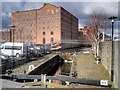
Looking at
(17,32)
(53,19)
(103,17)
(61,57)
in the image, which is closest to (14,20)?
(17,32)

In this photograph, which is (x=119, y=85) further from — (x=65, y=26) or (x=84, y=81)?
(x=65, y=26)

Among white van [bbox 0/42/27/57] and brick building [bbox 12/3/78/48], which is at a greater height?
brick building [bbox 12/3/78/48]

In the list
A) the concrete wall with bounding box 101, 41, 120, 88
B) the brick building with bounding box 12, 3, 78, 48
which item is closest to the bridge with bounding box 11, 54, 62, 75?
the concrete wall with bounding box 101, 41, 120, 88

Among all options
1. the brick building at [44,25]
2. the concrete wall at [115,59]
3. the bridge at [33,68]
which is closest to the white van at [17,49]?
the bridge at [33,68]

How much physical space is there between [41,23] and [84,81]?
4661cm

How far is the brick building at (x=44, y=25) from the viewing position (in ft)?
172

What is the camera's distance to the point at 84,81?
8.78 m

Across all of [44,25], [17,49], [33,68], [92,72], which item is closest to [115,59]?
[92,72]

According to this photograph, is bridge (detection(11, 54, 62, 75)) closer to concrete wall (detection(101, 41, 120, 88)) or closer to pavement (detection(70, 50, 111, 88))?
pavement (detection(70, 50, 111, 88))

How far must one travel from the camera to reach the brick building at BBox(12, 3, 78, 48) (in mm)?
52375

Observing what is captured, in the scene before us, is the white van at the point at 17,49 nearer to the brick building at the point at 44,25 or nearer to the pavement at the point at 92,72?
the pavement at the point at 92,72

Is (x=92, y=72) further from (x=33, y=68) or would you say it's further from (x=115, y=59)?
(x=33, y=68)

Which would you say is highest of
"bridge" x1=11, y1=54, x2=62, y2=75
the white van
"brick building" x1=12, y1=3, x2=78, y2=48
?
"brick building" x1=12, y1=3, x2=78, y2=48

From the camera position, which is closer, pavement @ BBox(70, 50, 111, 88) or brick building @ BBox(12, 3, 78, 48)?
pavement @ BBox(70, 50, 111, 88)
